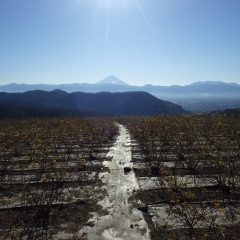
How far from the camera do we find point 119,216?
29.1 feet

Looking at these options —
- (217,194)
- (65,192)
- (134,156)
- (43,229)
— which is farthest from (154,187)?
(134,156)

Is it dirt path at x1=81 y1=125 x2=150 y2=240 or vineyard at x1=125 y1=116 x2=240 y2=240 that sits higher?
vineyard at x1=125 y1=116 x2=240 y2=240

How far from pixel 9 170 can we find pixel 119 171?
4.40 meters

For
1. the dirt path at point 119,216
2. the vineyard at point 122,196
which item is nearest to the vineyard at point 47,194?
the vineyard at point 122,196

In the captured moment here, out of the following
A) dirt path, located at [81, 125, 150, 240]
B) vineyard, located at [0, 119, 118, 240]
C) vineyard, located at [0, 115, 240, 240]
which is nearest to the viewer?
dirt path, located at [81, 125, 150, 240]

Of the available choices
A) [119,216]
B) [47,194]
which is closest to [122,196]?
[119,216]

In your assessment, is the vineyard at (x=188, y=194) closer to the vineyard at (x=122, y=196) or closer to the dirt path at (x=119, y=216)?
the vineyard at (x=122, y=196)

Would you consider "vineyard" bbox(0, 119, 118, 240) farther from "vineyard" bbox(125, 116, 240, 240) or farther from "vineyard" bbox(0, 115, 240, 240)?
"vineyard" bbox(125, 116, 240, 240)

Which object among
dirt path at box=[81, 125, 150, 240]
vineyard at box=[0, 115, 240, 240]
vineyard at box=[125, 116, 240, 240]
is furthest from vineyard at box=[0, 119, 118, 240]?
vineyard at box=[125, 116, 240, 240]

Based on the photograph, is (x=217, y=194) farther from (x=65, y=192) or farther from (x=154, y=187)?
(x=65, y=192)

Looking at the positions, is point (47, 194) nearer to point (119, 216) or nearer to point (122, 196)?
point (122, 196)

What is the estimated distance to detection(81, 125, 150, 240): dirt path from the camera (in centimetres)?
775

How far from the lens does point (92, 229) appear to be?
318 inches

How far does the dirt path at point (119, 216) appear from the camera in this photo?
7.75 meters
